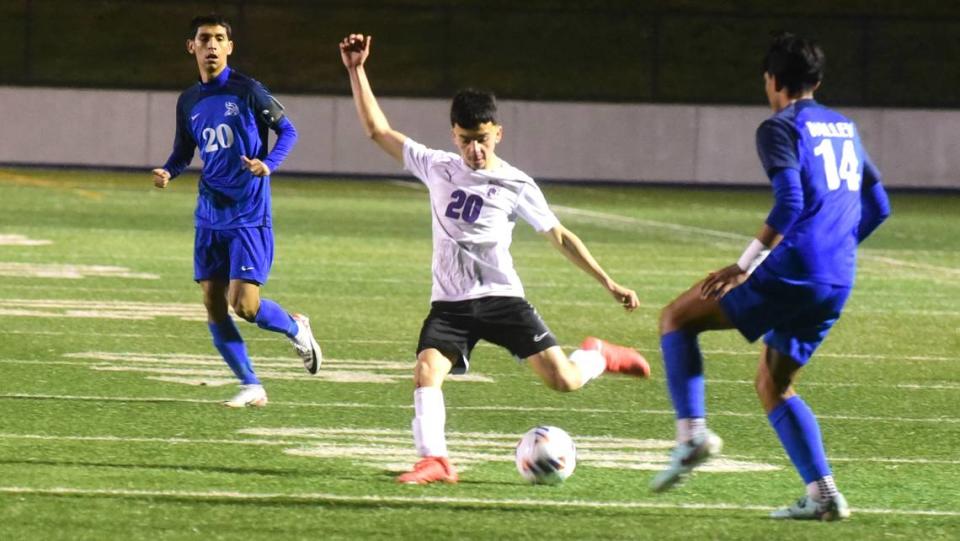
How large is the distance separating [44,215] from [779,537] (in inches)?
749

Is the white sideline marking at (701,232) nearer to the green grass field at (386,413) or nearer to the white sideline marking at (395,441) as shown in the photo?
the green grass field at (386,413)

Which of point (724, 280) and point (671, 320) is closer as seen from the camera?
point (724, 280)

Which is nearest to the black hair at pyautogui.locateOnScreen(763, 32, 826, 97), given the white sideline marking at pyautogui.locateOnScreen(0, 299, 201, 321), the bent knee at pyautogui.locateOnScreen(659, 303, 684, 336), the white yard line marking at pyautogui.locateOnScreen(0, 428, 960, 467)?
the bent knee at pyautogui.locateOnScreen(659, 303, 684, 336)

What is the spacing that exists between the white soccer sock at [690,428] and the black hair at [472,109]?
1.48 metres

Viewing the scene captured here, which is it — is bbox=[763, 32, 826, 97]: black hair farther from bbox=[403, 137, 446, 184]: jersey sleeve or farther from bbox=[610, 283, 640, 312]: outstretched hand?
bbox=[403, 137, 446, 184]: jersey sleeve

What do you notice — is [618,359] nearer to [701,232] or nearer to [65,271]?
[65,271]

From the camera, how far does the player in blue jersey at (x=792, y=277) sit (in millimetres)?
6992

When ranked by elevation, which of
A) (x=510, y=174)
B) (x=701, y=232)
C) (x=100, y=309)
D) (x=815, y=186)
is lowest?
(x=701, y=232)

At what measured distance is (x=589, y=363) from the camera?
8.49 metres

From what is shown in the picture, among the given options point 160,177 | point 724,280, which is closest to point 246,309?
point 160,177

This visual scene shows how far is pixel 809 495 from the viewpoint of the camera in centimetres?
717

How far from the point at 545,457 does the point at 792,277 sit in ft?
4.58

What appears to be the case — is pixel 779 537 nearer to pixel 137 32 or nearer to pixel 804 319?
pixel 804 319

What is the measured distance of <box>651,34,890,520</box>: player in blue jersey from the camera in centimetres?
699
